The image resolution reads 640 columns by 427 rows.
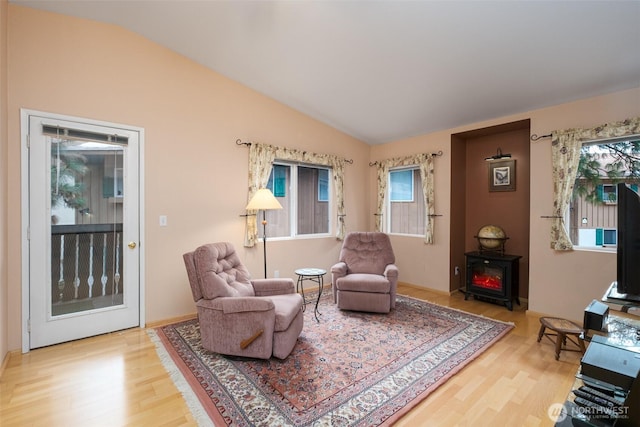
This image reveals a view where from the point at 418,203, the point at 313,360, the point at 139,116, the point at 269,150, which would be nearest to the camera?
the point at 313,360

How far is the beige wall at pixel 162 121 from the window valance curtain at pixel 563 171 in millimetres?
3272

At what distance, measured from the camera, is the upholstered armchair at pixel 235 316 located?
237cm

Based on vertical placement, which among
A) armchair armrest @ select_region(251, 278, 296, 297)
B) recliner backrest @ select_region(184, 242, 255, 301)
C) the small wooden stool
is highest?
recliner backrest @ select_region(184, 242, 255, 301)

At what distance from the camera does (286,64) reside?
11.0 ft

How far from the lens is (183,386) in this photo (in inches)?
83.0

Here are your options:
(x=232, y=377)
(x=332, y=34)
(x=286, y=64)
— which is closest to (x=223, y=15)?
(x=286, y=64)

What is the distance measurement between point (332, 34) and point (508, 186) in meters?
3.30

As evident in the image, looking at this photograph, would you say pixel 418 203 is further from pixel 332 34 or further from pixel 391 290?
pixel 332 34

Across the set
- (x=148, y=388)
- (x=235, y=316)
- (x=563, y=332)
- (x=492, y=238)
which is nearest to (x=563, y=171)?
(x=492, y=238)

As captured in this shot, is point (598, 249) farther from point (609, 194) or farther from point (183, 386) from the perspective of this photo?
point (183, 386)

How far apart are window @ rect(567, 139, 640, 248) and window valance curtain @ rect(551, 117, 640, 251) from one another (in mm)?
106

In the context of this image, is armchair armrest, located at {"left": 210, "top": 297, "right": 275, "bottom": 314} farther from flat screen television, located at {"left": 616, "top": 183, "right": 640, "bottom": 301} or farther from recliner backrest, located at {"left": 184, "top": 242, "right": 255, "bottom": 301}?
flat screen television, located at {"left": 616, "top": 183, "right": 640, "bottom": 301}

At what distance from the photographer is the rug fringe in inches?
70.1

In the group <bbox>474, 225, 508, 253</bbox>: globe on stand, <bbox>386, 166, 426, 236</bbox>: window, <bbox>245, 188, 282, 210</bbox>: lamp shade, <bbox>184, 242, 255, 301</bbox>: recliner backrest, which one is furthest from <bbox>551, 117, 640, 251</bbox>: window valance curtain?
<bbox>184, 242, 255, 301</bbox>: recliner backrest
